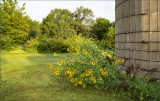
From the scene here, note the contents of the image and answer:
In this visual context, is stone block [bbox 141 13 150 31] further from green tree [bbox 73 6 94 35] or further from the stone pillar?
green tree [bbox 73 6 94 35]

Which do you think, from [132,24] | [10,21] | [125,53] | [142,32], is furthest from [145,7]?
[10,21]

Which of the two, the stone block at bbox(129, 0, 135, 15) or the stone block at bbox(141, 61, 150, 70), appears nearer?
the stone block at bbox(141, 61, 150, 70)

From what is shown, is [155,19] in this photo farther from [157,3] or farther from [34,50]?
[34,50]

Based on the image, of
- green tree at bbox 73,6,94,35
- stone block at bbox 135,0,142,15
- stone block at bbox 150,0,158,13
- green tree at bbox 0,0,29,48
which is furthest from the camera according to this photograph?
green tree at bbox 73,6,94,35

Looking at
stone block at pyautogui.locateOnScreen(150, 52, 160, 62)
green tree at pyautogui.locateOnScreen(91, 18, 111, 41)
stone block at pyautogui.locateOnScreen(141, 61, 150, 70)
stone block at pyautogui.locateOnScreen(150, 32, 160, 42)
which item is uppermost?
green tree at pyautogui.locateOnScreen(91, 18, 111, 41)

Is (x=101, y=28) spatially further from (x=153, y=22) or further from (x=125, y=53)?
(x=153, y=22)

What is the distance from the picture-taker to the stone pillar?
160 inches

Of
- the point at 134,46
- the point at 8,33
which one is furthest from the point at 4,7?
the point at 134,46

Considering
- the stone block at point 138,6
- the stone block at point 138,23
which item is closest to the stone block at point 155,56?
the stone block at point 138,23

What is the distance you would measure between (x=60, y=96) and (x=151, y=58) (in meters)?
2.85

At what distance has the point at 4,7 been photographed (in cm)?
1585

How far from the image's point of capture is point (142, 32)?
4270 mm

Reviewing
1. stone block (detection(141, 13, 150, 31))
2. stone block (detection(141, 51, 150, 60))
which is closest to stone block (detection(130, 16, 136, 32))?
stone block (detection(141, 13, 150, 31))

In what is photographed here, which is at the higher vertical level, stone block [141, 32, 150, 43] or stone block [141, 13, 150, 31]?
stone block [141, 13, 150, 31]
